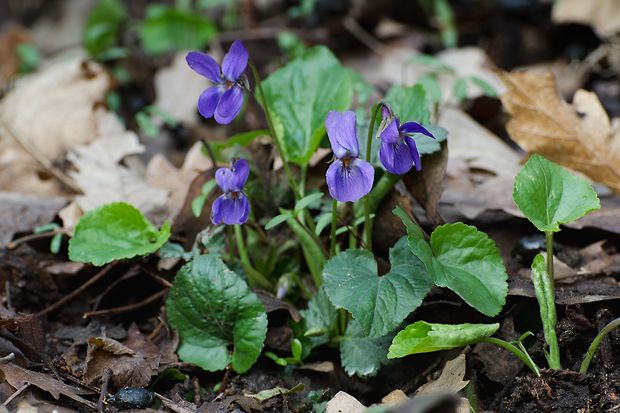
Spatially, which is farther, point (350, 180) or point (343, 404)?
point (343, 404)

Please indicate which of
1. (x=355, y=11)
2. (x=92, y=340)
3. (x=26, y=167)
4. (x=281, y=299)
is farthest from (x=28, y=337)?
(x=355, y=11)

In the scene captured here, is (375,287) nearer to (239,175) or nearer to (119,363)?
(239,175)

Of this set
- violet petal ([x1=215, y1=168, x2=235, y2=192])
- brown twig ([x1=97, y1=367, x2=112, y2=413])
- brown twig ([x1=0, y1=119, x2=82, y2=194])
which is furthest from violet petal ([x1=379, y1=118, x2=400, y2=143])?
brown twig ([x1=0, y1=119, x2=82, y2=194])

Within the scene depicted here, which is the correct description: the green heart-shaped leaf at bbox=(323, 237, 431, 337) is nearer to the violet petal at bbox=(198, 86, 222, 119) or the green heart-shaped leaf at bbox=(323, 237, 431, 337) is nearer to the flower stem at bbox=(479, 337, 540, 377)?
the flower stem at bbox=(479, 337, 540, 377)

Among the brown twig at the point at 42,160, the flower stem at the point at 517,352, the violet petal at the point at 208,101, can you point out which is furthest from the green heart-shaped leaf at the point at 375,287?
the brown twig at the point at 42,160

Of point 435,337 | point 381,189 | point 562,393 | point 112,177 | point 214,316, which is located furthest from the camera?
point 112,177

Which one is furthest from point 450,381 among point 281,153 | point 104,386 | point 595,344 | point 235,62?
point 235,62
